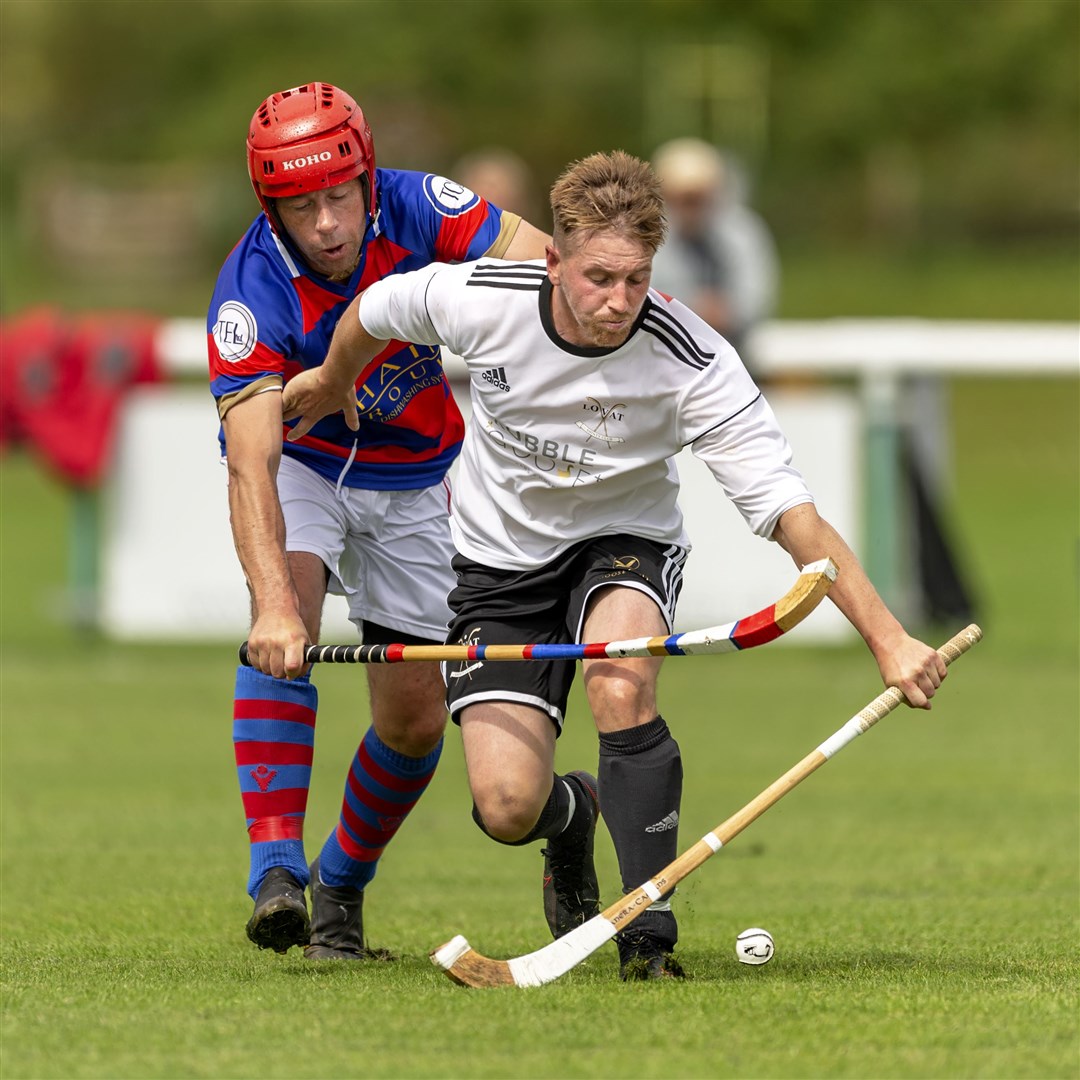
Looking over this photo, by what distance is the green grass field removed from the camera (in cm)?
390

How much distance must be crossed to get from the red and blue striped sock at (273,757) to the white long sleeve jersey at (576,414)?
23.8 inches

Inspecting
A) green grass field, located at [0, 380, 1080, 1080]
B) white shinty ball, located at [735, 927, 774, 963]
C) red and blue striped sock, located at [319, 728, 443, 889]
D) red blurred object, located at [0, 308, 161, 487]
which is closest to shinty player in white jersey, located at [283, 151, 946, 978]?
white shinty ball, located at [735, 927, 774, 963]

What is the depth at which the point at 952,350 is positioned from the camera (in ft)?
36.9

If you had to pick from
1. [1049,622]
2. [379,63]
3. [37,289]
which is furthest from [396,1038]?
[379,63]

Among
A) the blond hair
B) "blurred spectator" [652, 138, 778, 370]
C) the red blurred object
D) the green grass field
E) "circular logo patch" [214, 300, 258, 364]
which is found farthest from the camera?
the red blurred object

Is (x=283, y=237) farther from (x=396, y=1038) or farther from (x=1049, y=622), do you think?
(x=1049, y=622)

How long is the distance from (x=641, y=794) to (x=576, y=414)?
0.86 meters

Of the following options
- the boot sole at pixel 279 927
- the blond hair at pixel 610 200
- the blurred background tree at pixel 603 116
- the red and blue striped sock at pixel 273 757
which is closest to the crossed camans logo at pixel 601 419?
the blond hair at pixel 610 200

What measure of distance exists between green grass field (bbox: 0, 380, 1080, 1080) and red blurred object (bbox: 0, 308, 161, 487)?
112cm

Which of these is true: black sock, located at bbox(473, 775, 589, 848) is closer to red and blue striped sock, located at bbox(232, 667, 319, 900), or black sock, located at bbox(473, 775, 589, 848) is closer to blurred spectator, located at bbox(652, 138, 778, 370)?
red and blue striped sock, located at bbox(232, 667, 319, 900)

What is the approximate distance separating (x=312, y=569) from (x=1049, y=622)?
7896 millimetres

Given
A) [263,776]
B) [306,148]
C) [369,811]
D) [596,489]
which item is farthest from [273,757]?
[306,148]

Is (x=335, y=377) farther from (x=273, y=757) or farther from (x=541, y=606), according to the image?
(x=273, y=757)

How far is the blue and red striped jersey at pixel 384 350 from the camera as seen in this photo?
16.6ft
